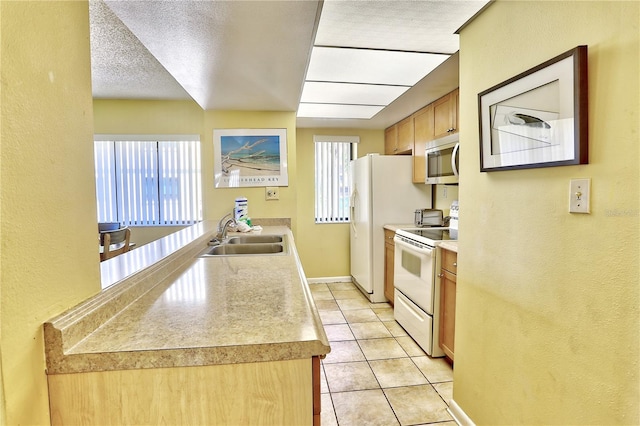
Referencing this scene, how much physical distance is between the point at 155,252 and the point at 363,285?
276cm

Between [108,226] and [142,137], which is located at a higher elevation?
[142,137]

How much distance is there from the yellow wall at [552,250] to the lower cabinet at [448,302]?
48 cm

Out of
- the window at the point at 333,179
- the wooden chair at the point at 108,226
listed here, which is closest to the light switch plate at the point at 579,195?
the window at the point at 333,179

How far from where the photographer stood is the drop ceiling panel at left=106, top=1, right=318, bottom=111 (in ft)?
4.46

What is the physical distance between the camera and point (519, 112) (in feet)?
4.20

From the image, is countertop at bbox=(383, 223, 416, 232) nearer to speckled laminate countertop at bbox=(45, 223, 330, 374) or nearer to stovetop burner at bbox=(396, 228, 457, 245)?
stovetop burner at bbox=(396, 228, 457, 245)

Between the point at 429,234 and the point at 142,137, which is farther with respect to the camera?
the point at 142,137

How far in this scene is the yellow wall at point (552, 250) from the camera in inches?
36.4

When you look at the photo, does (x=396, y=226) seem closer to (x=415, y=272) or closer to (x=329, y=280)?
(x=415, y=272)

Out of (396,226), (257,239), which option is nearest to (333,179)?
(396,226)

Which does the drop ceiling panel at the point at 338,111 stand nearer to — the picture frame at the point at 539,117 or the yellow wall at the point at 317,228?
the yellow wall at the point at 317,228

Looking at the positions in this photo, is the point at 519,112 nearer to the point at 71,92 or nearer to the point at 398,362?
the point at 71,92

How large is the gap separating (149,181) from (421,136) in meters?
3.01

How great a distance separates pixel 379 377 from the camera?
7.28ft
